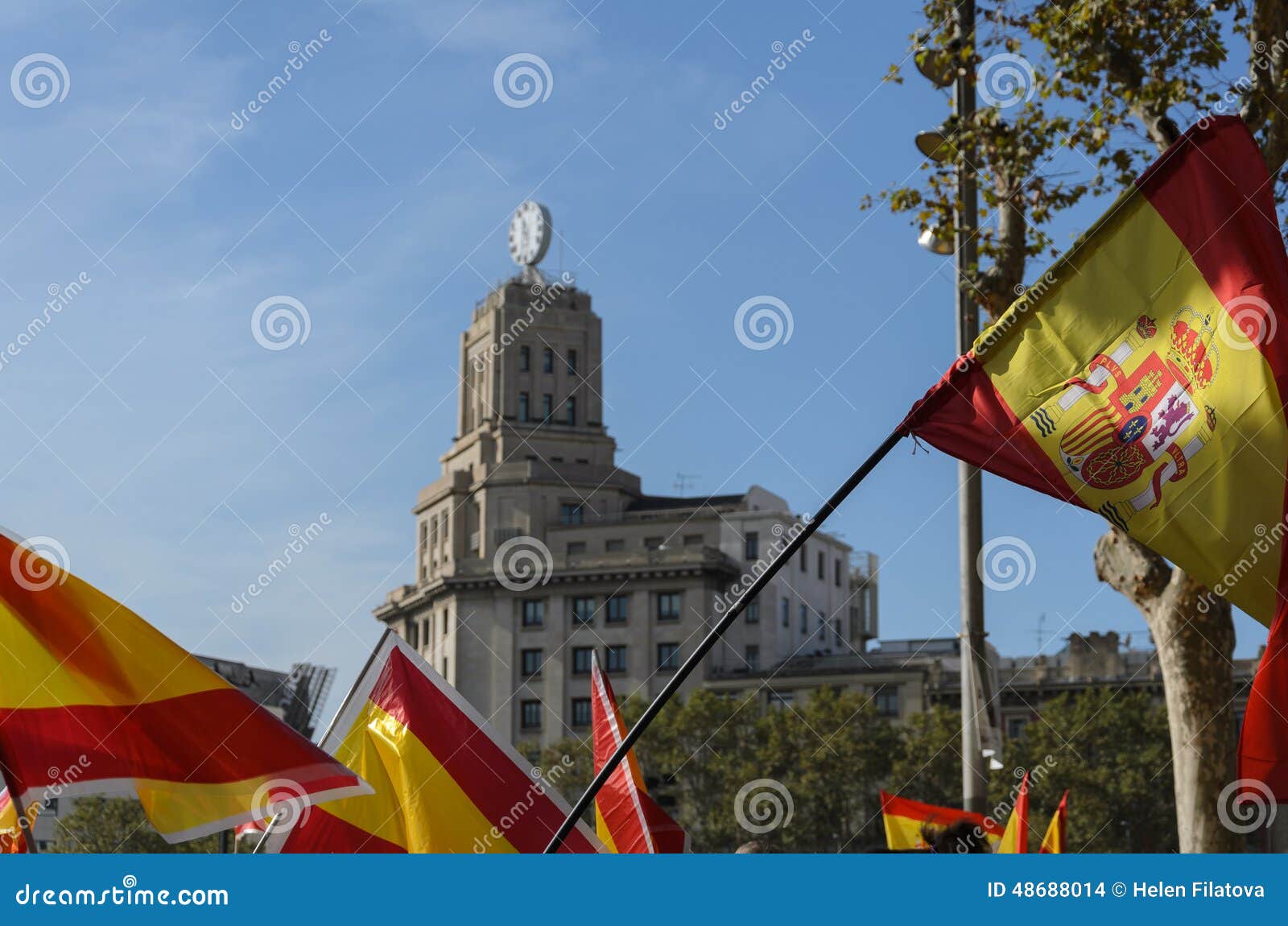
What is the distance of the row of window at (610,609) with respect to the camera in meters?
83.4

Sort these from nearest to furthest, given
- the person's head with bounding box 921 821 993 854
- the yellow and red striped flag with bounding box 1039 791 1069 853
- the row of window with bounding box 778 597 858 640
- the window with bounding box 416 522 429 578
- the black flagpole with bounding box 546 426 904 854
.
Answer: the black flagpole with bounding box 546 426 904 854, the person's head with bounding box 921 821 993 854, the yellow and red striped flag with bounding box 1039 791 1069 853, the row of window with bounding box 778 597 858 640, the window with bounding box 416 522 429 578

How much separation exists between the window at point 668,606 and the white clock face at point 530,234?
26.0 m

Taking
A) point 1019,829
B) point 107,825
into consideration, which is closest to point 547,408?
point 107,825

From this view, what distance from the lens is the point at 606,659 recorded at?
83.8 meters

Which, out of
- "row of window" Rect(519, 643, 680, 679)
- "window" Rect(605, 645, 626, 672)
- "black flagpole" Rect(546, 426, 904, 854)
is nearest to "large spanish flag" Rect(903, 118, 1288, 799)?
"black flagpole" Rect(546, 426, 904, 854)

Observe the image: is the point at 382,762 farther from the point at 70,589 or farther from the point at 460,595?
the point at 460,595

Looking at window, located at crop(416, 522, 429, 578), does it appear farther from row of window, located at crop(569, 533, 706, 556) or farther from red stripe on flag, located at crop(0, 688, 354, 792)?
red stripe on flag, located at crop(0, 688, 354, 792)

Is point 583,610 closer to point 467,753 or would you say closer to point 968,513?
point 968,513

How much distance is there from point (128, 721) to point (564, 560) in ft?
267

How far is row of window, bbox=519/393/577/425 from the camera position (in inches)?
3839

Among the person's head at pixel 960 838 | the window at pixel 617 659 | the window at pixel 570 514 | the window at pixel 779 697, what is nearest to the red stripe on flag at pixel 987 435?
the person's head at pixel 960 838

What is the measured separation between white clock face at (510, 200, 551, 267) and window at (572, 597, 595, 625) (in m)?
24.3
